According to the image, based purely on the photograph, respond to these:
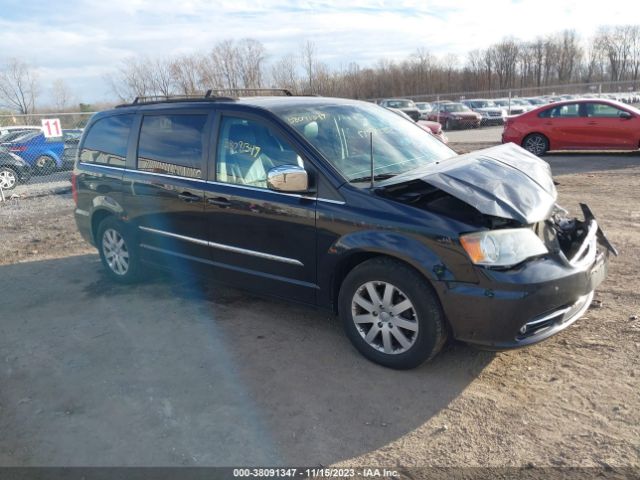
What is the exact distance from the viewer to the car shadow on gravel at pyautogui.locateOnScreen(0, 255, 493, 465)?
296 cm

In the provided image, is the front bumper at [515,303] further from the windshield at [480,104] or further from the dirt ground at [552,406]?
the windshield at [480,104]

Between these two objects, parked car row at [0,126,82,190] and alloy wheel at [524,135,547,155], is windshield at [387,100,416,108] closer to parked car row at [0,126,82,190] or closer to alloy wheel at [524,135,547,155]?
alloy wheel at [524,135,547,155]

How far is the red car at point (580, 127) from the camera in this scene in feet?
43.4

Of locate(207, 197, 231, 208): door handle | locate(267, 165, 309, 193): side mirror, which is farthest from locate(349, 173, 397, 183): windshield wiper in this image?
locate(207, 197, 231, 208): door handle

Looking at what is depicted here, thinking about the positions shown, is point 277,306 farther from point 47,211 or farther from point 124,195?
point 47,211

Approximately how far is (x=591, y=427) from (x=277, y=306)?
2.74 metres

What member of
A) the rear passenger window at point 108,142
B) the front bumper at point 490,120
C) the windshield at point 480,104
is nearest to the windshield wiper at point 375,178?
the rear passenger window at point 108,142

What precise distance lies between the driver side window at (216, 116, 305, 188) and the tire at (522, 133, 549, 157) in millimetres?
11740

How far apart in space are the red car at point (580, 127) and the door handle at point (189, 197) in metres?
12.0

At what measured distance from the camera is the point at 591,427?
9.57 ft

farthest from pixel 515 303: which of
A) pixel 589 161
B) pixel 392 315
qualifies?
pixel 589 161

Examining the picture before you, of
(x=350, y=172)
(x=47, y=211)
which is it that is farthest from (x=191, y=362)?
(x=47, y=211)

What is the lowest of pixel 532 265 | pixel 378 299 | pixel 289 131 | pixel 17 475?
pixel 17 475

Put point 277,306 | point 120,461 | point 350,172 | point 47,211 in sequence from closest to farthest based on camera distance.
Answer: point 120,461, point 350,172, point 277,306, point 47,211
